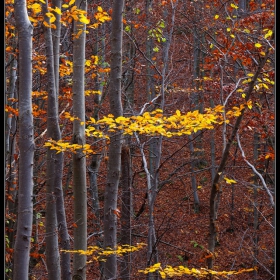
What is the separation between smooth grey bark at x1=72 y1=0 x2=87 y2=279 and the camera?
7719 millimetres

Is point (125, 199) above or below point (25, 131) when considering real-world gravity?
below

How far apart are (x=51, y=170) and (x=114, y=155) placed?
1.06 m

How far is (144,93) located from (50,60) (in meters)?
13.2

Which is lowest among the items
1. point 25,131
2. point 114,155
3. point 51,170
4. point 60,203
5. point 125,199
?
point 125,199

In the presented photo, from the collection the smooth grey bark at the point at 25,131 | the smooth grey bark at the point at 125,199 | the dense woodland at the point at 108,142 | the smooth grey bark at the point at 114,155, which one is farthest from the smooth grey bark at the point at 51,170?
the smooth grey bark at the point at 25,131

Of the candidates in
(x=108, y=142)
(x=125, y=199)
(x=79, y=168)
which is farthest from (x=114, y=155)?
(x=125, y=199)

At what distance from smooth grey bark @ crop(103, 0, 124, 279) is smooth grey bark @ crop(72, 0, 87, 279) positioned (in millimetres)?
470

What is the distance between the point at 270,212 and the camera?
49.6 ft

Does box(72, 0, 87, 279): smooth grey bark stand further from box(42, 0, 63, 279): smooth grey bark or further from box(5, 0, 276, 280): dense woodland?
box(42, 0, 63, 279): smooth grey bark

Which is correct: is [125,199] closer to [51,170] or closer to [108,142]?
[108,142]

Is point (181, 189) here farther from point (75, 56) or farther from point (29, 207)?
point (29, 207)

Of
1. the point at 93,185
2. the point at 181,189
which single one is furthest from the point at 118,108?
the point at 181,189

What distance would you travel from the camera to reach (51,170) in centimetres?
801

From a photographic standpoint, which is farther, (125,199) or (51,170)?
(125,199)
